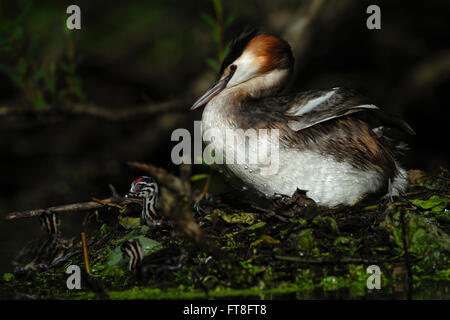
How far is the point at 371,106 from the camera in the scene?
454 cm

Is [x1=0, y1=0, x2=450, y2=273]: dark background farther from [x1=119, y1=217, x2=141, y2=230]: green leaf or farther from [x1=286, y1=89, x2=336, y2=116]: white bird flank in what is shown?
[x1=286, y1=89, x2=336, y2=116]: white bird flank

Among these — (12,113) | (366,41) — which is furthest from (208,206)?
(366,41)

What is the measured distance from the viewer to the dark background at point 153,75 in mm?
7844

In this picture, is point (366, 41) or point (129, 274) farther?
point (366, 41)

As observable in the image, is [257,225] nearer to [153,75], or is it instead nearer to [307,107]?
[307,107]

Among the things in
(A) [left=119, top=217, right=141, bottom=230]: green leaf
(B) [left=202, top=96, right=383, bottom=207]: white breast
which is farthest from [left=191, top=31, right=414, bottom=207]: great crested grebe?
(A) [left=119, top=217, right=141, bottom=230]: green leaf

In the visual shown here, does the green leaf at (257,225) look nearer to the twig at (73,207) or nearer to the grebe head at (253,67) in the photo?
the twig at (73,207)

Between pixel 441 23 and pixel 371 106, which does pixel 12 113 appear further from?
pixel 441 23

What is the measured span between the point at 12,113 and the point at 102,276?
3337mm

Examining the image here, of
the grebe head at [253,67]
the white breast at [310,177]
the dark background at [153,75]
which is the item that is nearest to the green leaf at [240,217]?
the white breast at [310,177]

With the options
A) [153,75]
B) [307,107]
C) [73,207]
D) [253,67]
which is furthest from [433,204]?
[153,75]

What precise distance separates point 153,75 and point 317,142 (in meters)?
6.56

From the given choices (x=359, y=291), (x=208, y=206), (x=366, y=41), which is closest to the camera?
(x=359, y=291)

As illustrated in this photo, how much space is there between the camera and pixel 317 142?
4473mm
